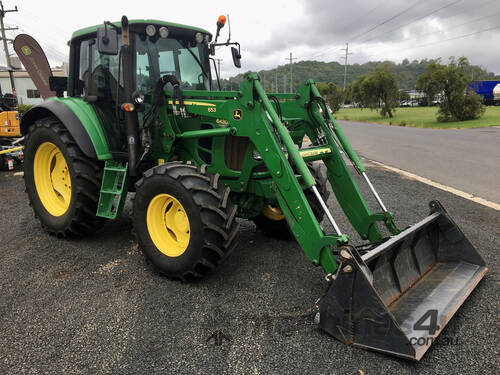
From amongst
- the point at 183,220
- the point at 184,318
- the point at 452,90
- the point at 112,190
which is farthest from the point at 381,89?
the point at 184,318

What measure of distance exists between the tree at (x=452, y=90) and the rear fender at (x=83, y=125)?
27.5 metres

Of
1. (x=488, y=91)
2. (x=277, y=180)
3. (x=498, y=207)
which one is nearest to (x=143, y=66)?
(x=277, y=180)

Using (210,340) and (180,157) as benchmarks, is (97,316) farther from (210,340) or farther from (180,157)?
(180,157)

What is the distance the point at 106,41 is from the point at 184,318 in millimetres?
2472

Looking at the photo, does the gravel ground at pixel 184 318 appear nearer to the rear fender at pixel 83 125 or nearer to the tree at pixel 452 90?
the rear fender at pixel 83 125

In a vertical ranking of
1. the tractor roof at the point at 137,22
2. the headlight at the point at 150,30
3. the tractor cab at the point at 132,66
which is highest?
the tractor roof at the point at 137,22

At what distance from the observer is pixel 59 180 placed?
16.1 ft

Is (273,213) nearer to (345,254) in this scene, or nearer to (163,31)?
(345,254)

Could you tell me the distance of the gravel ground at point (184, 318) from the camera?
92.9 inches

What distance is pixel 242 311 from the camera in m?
2.96

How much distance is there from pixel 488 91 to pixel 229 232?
185 ft

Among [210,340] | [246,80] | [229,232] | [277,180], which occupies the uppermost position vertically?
[246,80]

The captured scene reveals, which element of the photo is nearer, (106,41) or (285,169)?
(285,169)

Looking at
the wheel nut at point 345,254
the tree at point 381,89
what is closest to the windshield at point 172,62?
the wheel nut at point 345,254
